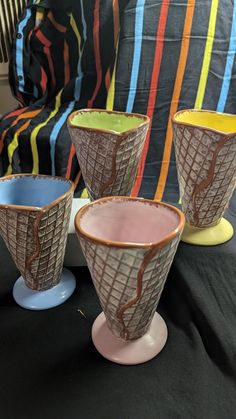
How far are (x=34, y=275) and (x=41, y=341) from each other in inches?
2.7

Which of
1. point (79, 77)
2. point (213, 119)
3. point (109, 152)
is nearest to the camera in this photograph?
point (109, 152)

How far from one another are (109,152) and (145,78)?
17.4 inches

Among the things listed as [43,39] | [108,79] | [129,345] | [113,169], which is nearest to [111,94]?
[108,79]

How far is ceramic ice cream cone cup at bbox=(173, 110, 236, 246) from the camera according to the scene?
16.8 inches

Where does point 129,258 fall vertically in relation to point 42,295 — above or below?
above

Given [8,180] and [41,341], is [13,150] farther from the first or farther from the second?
[41,341]

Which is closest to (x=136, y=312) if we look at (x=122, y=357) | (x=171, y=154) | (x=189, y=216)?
(x=122, y=357)

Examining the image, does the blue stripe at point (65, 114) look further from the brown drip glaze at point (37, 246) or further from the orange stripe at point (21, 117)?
the brown drip glaze at point (37, 246)

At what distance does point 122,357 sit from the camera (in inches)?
14.3

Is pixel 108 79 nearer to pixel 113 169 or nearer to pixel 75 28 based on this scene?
pixel 75 28

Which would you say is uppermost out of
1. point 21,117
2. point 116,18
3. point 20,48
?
point 116,18

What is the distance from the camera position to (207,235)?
517 millimetres

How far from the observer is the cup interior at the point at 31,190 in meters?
0.43

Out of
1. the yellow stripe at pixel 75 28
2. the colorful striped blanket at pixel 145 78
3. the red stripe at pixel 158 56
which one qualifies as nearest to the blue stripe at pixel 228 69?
the colorful striped blanket at pixel 145 78
